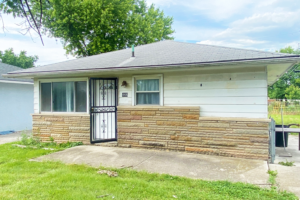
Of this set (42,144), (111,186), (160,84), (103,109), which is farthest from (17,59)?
→ (111,186)

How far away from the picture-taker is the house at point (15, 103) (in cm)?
1089

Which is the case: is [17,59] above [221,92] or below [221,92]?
above

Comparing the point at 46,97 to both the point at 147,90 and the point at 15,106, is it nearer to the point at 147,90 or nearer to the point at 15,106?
the point at 147,90

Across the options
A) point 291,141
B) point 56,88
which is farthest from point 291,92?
point 56,88

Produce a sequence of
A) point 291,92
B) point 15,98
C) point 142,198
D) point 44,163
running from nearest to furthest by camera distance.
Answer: point 142,198 → point 44,163 → point 15,98 → point 291,92

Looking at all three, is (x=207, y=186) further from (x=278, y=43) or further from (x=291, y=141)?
(x=278, y=43)

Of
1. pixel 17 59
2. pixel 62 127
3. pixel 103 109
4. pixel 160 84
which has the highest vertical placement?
pixel 17 59

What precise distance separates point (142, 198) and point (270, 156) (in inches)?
140

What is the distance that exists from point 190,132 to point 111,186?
2929 millimetres

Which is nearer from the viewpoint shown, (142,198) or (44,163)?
(142,198)

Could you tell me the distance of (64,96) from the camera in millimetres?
7391

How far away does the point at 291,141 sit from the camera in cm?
762

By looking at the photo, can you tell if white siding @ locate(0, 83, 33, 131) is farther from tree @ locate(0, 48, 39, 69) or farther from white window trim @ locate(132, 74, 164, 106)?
tree @ locate(0, 48, 39, 69)

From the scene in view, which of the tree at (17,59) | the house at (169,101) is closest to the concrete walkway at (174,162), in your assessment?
the house at (169,101)
